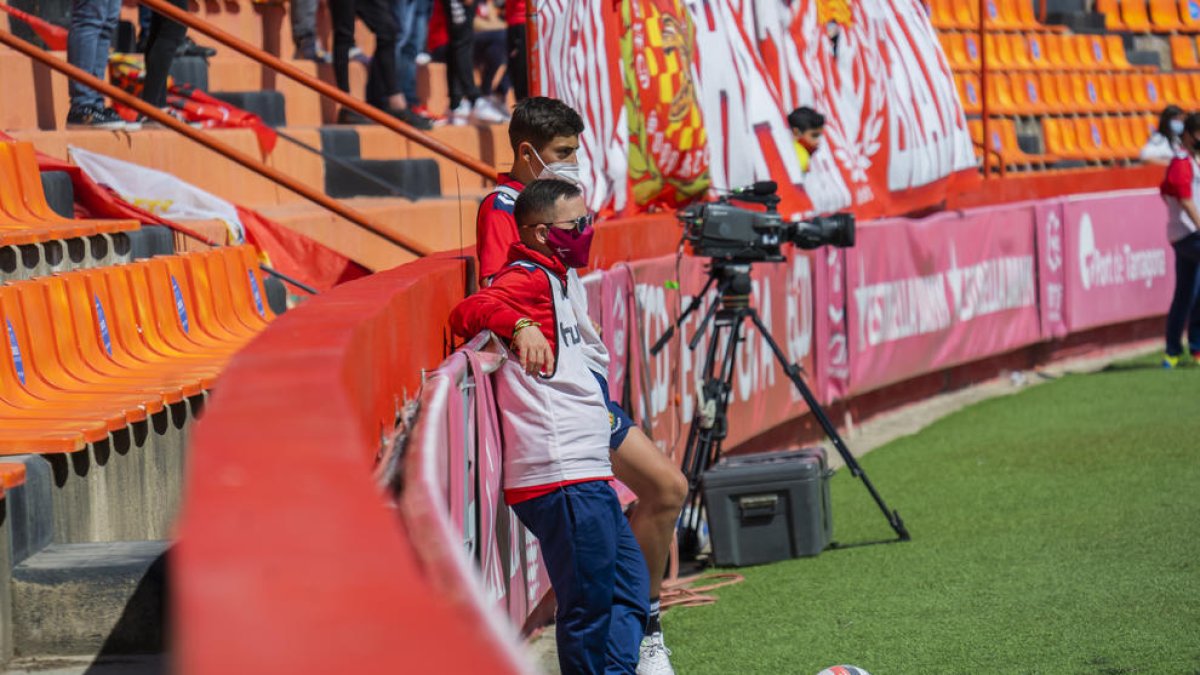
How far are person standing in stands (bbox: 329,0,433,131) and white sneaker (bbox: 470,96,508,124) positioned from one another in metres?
1.17

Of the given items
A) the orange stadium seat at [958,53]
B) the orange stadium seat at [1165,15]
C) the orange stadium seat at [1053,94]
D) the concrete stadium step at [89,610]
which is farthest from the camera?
the orange stadium seat at [1165,15]

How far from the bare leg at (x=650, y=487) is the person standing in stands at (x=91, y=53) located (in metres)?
5.00

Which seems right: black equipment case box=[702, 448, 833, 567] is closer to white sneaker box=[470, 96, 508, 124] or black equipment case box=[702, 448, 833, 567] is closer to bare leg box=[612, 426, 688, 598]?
bare leg box=[612, 426, 688, 598]

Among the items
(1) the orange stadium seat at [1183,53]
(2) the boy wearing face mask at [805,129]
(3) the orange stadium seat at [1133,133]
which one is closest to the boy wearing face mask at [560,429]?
(2) the boy wearing face mask at [805,129]

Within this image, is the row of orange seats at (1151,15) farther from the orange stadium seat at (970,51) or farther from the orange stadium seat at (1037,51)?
the orange stadium seat at (970,51)

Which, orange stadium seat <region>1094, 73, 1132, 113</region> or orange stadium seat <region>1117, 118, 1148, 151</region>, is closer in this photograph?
orange stadium seat <region>1117, 118, 1148, 151</region>

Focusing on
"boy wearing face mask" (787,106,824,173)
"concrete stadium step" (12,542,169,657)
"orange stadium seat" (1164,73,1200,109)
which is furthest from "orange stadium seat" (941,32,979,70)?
"concrete stadium step" (12,542,169,657)

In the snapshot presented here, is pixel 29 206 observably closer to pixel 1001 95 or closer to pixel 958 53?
pixel 958 53

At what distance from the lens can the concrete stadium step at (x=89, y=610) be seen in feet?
14.0

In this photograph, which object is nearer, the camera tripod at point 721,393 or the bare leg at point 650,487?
the bare leg at point 650,487

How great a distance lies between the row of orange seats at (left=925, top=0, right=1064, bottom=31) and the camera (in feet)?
67.9

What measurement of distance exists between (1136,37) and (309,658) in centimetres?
2484

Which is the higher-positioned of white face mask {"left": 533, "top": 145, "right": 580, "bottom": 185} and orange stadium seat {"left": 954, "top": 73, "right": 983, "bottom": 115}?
orange stadium seat {"left": 954, "top": 73, "right": 983, "bottom": 115}

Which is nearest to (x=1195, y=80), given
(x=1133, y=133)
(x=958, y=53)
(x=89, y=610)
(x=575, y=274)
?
(x=1133, y=133)
